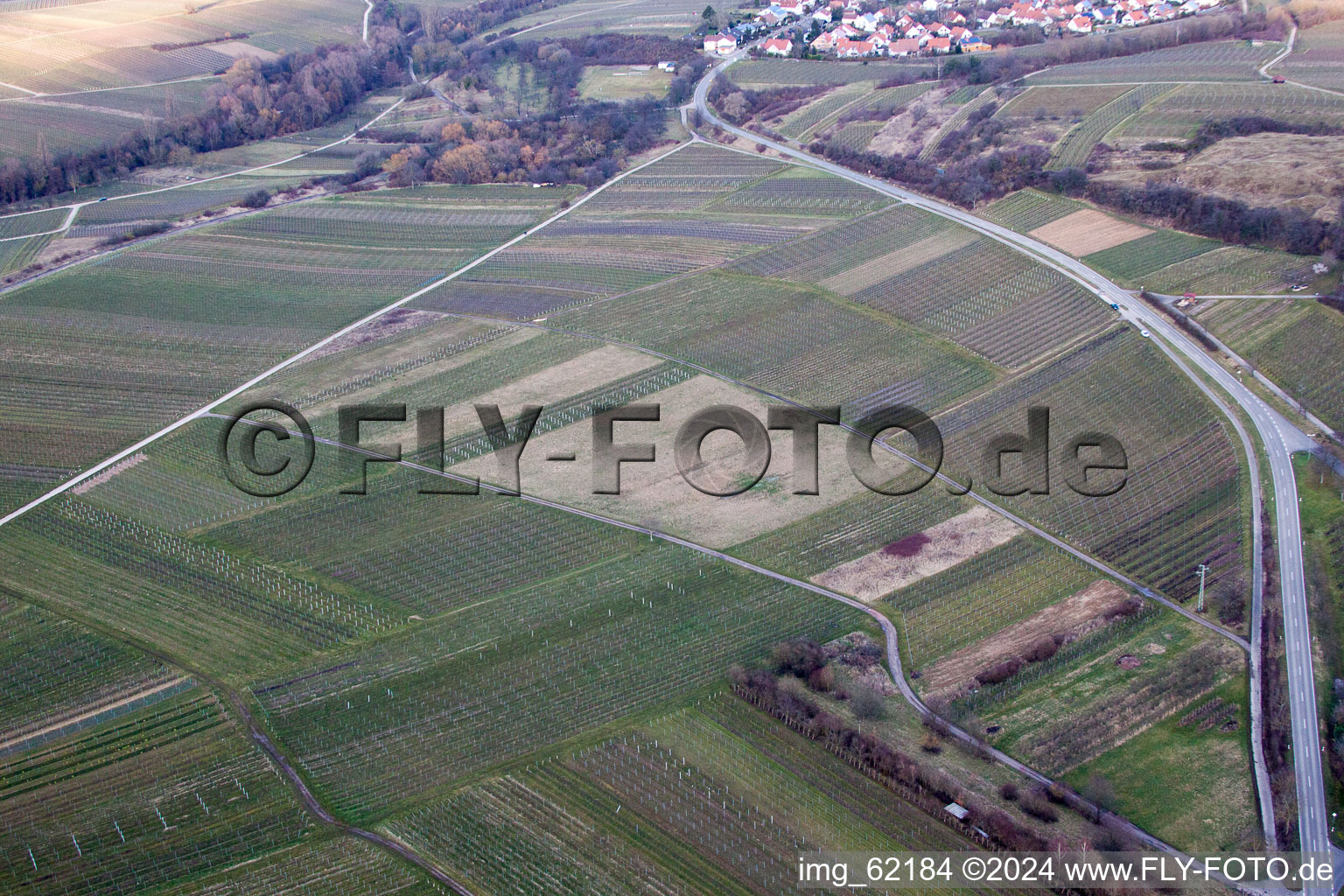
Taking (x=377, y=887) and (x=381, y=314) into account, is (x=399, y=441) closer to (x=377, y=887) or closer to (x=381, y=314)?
(x=381, y=314)

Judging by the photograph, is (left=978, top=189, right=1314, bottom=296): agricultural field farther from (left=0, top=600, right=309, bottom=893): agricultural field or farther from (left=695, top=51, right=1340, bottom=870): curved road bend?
(left=0, top=600, right=309, bottom=893): agricultural field

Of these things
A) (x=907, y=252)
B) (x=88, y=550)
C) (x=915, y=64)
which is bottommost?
(x=88, y=550)

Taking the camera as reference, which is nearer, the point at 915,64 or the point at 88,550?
the point at 88,550

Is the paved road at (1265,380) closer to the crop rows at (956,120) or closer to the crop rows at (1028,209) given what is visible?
the crop rows at (1028,209)

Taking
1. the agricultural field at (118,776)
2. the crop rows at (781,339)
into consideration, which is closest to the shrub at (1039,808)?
the agricultural field at (118,776)

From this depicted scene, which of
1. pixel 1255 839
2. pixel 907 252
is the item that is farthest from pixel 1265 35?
pixel 1255 839

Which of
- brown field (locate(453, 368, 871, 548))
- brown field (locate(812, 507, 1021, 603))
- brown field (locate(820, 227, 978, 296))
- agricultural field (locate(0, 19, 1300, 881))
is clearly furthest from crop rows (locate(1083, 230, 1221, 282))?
brown field (locate(812, 507, 1021, 603))
